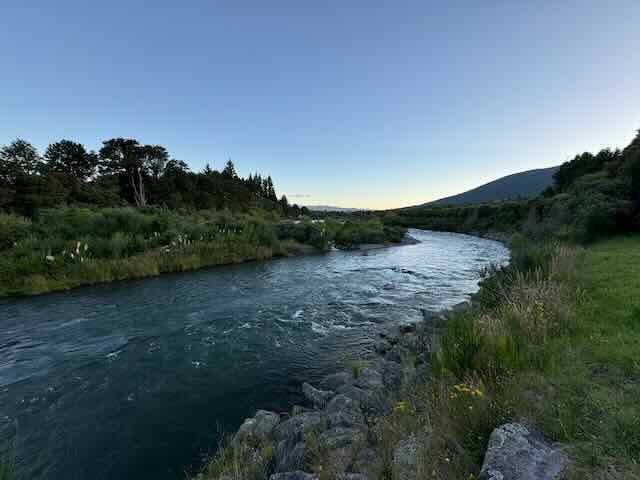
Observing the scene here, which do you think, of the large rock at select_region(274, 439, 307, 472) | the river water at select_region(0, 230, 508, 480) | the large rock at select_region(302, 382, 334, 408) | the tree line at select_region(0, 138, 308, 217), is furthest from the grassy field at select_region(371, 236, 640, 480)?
the tree line at select_region(0, 138, 308, 217)

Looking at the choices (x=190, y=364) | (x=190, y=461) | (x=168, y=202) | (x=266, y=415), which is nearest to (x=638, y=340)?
(x=266, y=415)

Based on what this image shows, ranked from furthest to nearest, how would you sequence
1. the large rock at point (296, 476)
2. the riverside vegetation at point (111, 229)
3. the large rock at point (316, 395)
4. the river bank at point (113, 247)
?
the riverside vegetation at point (111, 229) → the river bank at point (113, 247) → the large rock at point (316, 395) → the large rock at point (296, 476)

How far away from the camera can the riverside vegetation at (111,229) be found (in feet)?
42.7

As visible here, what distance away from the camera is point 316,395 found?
500cm

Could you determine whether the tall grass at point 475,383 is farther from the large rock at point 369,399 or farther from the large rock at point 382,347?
the large rock at point 382,347

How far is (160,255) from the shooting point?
15898mm

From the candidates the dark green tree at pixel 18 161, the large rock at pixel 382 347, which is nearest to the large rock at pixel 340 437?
the large rock at pixel 382 347

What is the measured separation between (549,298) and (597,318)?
0.76 m

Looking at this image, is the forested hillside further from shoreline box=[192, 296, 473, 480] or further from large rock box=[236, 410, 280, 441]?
large rock box=[236, 410, 280, 441]

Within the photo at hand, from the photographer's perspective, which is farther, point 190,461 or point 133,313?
point 133,313

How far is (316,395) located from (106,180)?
153 feet

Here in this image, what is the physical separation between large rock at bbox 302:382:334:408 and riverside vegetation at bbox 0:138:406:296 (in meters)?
13.2

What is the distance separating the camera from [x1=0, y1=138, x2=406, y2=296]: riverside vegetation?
13016 mm

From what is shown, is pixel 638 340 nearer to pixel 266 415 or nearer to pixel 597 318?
pixel 597 318
